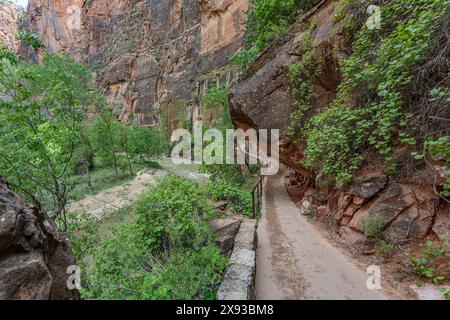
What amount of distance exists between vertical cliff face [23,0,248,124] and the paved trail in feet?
70.9

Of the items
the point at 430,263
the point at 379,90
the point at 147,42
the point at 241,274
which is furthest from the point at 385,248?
the point at 147,42

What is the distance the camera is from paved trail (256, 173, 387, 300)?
10.3 feet

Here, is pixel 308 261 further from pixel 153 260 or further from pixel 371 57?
pixel 371 57

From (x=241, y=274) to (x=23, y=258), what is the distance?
7.71ft

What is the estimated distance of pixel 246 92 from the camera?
8891mm

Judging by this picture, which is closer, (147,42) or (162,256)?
(162,256)

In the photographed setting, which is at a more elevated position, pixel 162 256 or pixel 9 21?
pixel 9 21

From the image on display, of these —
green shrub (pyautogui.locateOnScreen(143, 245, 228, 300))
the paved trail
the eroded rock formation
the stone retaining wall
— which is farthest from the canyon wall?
the eroded rock formation

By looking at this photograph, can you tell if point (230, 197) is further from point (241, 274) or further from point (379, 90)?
point (379, 90)

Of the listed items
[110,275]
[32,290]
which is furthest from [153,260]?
[32,290]

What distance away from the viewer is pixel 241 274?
2906 millimetres

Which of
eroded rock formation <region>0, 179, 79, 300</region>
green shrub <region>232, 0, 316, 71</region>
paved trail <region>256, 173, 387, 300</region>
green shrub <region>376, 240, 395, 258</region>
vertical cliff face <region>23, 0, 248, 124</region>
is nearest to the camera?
eroded rock formation <region>0, 179, 79, 300</region>

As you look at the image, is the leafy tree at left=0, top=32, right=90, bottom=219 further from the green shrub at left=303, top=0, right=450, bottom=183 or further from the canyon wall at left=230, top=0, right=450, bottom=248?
the green shrub at left=303, top=0, right=450, bottom=183

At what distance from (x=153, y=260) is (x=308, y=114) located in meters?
6.44
